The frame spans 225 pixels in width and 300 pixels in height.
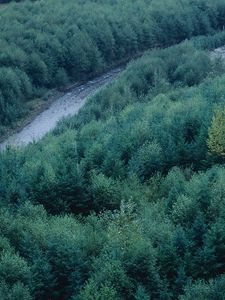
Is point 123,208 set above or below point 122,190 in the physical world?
above

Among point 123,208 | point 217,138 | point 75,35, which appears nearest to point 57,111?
point 75,35

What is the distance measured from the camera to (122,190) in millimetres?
30406

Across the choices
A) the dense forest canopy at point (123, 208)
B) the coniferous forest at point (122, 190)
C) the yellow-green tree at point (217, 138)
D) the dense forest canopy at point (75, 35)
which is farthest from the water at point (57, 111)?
the yellow-green tree at point (217, 138)

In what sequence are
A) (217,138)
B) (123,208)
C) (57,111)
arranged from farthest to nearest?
1. (57,111)
2. (217,138)
3. (123,208)

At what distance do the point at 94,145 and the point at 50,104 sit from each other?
27387mm

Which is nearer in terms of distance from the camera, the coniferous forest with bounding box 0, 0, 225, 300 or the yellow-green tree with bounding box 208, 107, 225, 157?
the coniferous forest with bounding box 0, 0, 225, 300

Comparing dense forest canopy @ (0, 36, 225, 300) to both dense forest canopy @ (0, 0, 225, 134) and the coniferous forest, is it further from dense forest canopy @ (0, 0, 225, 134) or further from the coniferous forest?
dense forest canopy @ (0, 0, 225, 134)

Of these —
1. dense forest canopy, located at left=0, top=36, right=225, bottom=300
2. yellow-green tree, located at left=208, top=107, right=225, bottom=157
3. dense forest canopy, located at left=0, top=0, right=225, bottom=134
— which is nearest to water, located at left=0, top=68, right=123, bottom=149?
dense forest canopy, located at left=0, top=0, right=225, bottom=134

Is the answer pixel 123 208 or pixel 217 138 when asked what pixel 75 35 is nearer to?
pixel 217 138

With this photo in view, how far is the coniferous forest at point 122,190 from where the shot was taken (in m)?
22.2

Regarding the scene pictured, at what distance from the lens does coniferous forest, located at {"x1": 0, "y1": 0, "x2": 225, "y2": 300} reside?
22250 mm

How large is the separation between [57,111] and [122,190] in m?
30.9

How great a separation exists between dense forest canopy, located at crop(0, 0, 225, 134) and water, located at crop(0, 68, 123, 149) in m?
1.57

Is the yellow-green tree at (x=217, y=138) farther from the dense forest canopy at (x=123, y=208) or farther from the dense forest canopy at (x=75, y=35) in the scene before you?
the dense forest canopy at (x=75, y=35)
